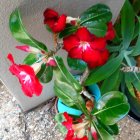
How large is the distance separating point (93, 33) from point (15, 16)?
0.22 m

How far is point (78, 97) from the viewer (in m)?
1.00

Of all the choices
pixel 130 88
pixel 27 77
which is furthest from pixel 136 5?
pixel 27 77

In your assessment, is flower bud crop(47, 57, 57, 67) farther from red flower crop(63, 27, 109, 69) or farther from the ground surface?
the ground surface

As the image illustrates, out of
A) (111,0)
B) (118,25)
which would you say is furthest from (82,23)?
(118,25)

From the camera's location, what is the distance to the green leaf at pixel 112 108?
3.30 feet

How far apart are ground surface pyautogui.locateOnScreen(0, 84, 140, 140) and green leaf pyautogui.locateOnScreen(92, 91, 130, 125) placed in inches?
19.3

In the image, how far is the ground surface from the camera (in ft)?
4.87

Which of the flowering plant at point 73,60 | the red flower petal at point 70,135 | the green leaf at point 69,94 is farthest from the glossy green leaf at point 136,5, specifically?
the red flower petal at point 70,135

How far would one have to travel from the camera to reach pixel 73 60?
1.03 m

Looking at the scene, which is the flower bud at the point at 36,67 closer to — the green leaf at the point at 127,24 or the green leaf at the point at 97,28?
the green leaf at the point at 97,28

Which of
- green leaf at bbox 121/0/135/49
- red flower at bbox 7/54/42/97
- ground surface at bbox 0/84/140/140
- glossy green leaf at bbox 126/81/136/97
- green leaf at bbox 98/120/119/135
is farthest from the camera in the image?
ground surface at bbox 0/84/140/140

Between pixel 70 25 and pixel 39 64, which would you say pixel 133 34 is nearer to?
pixel 70 25

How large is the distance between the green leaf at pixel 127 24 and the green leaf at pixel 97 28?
256 millimetres

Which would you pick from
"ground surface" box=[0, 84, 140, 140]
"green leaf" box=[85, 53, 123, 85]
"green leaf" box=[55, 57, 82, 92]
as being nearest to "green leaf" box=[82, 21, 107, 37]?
"green leaf" box=[55, 57, 82, 92]
